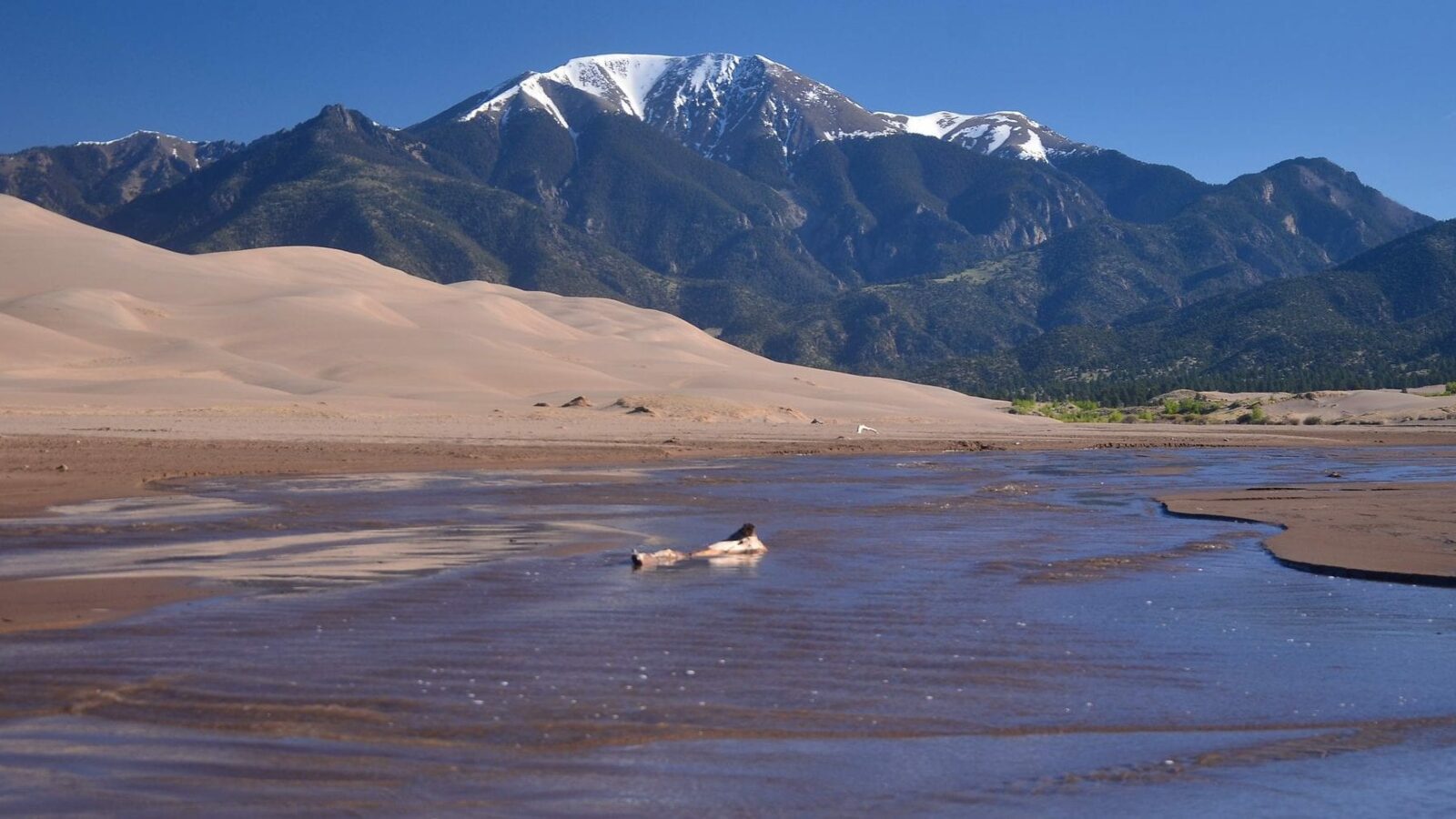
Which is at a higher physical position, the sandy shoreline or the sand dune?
the sand dune

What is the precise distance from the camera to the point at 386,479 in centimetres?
2814

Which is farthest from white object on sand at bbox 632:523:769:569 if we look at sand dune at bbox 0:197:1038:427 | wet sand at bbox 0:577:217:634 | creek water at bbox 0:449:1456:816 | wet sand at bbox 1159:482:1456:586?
sand dune at bbox 0:197:1038:427

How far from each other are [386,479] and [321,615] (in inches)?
643

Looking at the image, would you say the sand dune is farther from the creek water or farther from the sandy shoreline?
the creek water

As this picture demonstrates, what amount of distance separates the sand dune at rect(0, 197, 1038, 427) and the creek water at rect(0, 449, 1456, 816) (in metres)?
35.9

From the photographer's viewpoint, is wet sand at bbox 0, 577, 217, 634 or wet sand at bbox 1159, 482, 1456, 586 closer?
wet sand at bbox 0, 577, 217, 634

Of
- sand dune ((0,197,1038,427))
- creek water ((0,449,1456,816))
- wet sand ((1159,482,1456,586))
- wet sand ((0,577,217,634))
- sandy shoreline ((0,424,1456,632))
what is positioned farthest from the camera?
sand dune ((0,197,1038,427))

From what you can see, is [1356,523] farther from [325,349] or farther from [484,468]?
[325,349]

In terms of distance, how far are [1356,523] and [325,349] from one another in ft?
198

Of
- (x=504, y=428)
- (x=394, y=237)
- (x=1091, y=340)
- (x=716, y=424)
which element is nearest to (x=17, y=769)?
(x=504, y=428)

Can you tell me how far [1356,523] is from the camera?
21234mm

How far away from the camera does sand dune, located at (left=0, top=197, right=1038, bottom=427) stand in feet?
190

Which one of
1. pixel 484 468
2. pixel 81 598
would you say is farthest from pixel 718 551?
pixel 484 468

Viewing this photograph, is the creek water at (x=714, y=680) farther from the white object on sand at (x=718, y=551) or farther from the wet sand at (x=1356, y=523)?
the wet sand at (x=1356, y=523)
